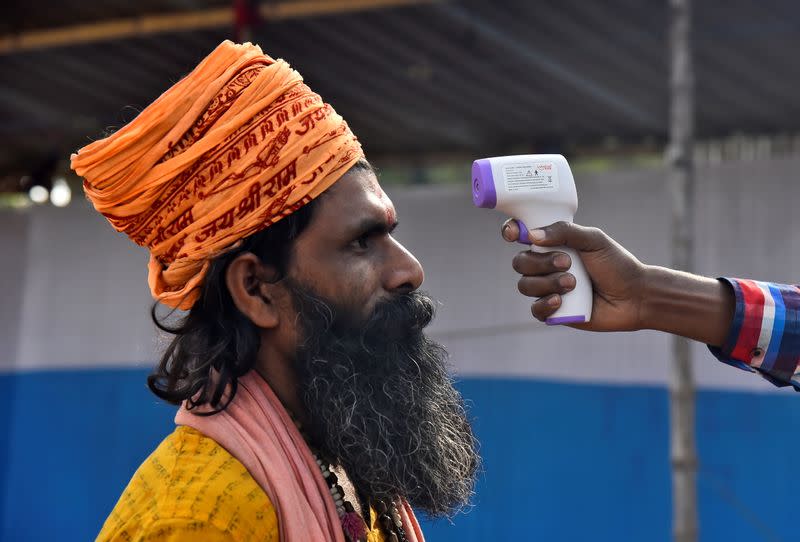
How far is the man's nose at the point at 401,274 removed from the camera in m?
2.14

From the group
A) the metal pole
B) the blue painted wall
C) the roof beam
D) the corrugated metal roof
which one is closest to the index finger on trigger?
the blue painted wall

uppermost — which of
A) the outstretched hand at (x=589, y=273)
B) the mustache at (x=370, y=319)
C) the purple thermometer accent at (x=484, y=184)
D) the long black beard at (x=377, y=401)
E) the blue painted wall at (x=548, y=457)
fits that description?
the blue painted wall at (x=548, y=457)

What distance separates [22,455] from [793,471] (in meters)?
6.05

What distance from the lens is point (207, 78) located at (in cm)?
208

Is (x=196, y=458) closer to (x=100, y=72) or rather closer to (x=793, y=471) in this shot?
(x=793, y=471)

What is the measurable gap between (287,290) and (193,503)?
21.0 inches

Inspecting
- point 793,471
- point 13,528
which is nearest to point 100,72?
point 13,528

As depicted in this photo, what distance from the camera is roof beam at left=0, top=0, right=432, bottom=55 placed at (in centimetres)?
629

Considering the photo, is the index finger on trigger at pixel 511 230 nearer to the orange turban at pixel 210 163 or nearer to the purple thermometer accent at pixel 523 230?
the purple thermometer accent at pixel 523 230

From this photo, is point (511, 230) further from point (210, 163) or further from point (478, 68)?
point (478, 68)

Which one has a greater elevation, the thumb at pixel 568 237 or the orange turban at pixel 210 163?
the orange turban at pixel 210 163

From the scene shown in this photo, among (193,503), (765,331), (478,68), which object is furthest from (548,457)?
(193,503)

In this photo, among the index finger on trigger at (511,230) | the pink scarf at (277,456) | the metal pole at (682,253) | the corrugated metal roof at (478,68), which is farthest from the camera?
the corrugated metal roof at (478,68)

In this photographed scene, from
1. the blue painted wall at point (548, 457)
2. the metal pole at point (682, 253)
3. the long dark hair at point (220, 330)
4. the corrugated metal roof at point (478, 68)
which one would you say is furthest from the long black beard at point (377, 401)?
the corrugated metal roof at point (478, 68)
